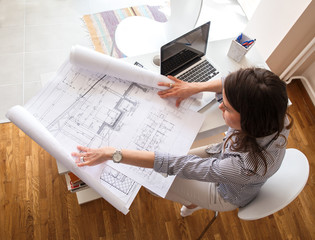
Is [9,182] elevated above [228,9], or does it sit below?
below

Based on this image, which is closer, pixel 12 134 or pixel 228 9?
pixel 12 134

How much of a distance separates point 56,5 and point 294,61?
2021 mm

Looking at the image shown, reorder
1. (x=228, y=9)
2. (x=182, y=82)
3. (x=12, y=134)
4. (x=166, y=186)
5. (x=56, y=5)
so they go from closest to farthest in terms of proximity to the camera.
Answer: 1. (x=166, y=186)
2. (x=182, y=82)
3. (x=12, y=134)
4. (x=56, y=5)
5. (x=228, y=9)

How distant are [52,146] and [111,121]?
0.24 meters

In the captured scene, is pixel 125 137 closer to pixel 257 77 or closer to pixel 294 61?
pixel 257 77

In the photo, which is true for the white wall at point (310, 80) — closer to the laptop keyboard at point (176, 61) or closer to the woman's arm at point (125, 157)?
the laptop keyboard at point (176, 61)

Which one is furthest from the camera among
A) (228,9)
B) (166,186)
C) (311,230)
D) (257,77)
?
(228,9)

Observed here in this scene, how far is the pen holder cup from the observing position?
1.25 meters

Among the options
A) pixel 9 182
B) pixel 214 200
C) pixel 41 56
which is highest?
pixel 214 200

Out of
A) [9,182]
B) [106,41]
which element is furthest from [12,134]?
[106,41]

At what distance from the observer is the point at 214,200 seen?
119 cm

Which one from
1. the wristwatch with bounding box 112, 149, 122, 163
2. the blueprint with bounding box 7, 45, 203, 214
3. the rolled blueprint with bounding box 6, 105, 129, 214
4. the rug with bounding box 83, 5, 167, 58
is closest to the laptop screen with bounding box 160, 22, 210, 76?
the blueprint with bounding box 7, 45, 203, 214

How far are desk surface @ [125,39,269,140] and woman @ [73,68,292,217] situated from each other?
8cm

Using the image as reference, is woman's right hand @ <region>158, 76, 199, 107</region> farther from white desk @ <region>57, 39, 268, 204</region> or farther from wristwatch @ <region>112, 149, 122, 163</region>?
wristwatch @ <region>112, 149, 122, 163</region>
